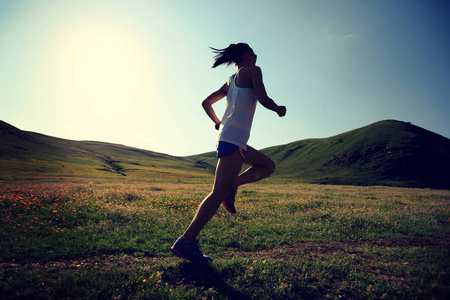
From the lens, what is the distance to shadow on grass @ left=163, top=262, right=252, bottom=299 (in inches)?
149

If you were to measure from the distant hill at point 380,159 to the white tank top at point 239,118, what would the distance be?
87.3 m

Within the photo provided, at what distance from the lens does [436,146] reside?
98.8 metres

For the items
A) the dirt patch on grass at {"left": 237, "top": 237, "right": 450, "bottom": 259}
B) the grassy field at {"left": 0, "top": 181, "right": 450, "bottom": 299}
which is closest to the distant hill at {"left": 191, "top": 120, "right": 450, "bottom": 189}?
the dirt patch on grass at {"left": 237, "top": 237, "right": 450, "bottom": 259}

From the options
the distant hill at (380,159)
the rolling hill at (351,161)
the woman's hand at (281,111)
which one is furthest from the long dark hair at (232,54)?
the distant hill at (380,159)

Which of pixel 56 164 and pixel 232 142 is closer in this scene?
pixel 232 142

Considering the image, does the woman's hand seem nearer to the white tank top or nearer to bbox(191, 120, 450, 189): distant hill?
the white tank top

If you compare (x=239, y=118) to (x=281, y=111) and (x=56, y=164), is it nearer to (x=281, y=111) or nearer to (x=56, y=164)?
(x=281, y=111)

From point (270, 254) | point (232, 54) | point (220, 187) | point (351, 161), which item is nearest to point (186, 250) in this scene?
point (220, 187)

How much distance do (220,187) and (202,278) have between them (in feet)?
5.60

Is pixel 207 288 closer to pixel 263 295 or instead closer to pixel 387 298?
pixel 263 295

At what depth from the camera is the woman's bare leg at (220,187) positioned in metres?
4.41

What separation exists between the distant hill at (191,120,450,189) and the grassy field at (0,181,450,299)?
8342 cm

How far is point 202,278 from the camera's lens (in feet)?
13.6

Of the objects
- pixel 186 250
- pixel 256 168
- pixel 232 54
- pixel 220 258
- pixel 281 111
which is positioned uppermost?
pixel 232 54
